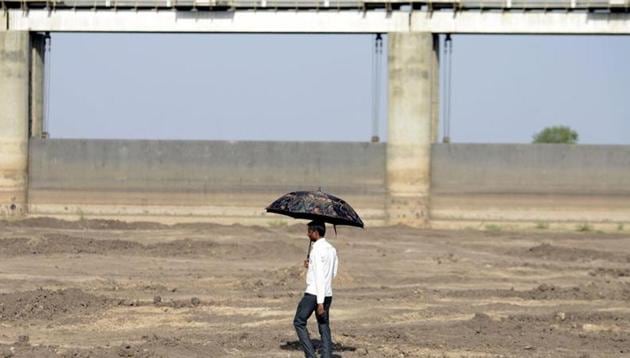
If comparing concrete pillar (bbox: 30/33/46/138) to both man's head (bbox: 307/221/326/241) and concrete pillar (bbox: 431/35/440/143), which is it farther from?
man's head (bbox: 307/221/326/241)

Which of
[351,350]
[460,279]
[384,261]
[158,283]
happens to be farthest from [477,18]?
[351,350]

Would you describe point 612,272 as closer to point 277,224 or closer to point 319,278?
point 277,224

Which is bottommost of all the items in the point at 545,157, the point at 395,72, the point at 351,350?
the point at 351,350

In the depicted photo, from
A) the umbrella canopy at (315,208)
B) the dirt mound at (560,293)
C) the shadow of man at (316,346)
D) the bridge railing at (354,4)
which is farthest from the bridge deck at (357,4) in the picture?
the umbrella canopy at (315,208)

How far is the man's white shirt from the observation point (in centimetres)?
1288

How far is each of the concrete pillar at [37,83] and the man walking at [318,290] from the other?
2577cm

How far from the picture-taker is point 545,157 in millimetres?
36125

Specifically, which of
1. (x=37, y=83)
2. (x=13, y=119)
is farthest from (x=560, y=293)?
(x=37, y=83)

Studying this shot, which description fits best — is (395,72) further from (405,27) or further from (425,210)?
(425,210)

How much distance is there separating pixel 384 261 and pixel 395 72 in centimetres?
928

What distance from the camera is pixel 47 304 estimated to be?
17.8 metres

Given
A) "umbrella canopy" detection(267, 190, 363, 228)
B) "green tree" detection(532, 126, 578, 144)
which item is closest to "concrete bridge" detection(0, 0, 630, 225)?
"umbrella canopy" detection(267, 190, 363, 228)

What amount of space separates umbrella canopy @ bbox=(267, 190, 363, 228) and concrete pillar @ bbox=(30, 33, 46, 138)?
82.9 feet

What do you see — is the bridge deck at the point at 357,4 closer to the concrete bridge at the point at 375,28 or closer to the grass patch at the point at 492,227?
the concrete bridge at the point at 375,28
